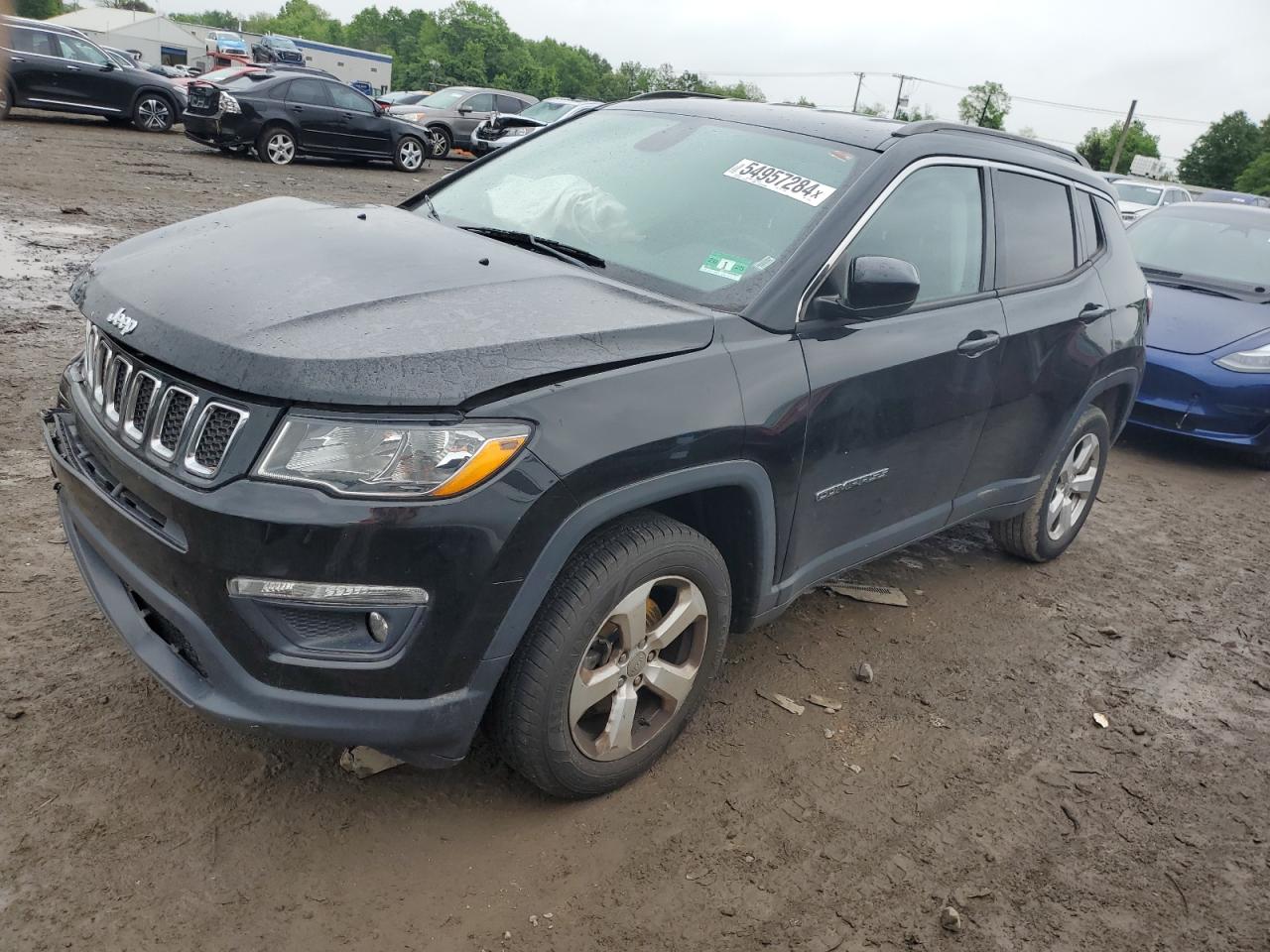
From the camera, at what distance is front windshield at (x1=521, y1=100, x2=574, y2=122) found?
854 inches

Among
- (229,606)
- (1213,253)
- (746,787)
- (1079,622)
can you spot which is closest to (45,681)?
(229,606)

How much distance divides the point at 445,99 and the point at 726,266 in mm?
21833

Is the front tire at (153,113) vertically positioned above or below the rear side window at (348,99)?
below

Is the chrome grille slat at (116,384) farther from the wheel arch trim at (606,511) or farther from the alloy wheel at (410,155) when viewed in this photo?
the alloy wheel at (410,155)

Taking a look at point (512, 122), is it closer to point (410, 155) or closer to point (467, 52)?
point (410, 155)

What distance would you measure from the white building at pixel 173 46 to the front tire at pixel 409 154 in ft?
167

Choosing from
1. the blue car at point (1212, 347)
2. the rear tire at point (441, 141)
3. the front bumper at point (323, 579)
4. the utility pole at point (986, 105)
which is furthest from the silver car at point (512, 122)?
the utility pole at point (986, 105)

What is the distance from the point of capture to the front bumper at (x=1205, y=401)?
6.39 m

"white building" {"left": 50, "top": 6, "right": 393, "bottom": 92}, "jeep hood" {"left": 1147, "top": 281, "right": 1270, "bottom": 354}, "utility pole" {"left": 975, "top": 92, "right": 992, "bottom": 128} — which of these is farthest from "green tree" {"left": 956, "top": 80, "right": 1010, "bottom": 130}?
"jeep hood" {"left": 1147, "top": 281, "right": 1270, "bottom": 354}

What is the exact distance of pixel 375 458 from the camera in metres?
2.13

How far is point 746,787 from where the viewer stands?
292 cm

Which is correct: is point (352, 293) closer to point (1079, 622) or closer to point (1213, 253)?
point (1079, 622)

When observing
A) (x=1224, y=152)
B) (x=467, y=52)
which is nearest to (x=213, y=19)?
(x=467, y=52)

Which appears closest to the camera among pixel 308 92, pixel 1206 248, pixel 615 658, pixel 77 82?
pixel 615 658
